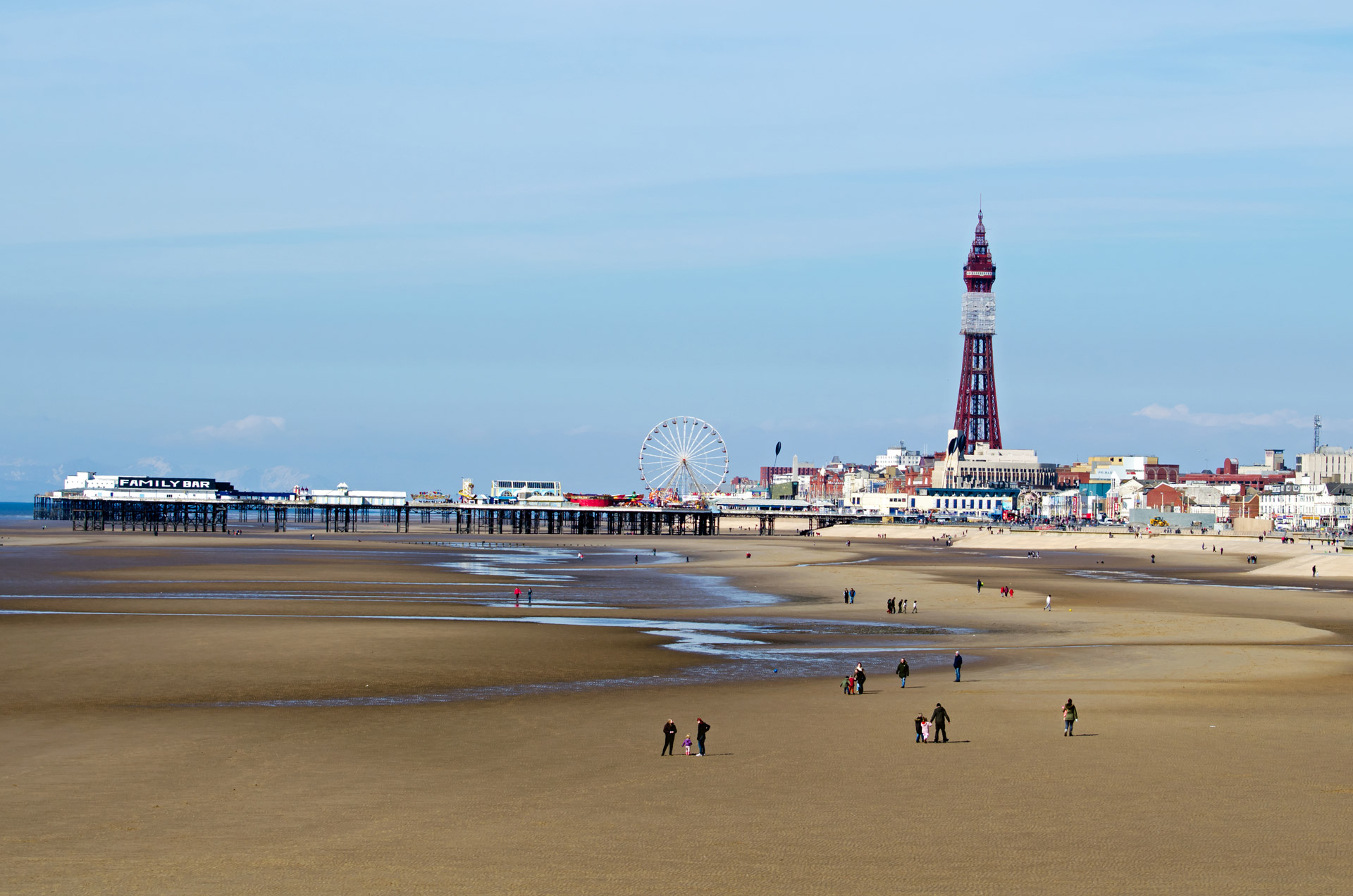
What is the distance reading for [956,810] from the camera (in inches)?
727

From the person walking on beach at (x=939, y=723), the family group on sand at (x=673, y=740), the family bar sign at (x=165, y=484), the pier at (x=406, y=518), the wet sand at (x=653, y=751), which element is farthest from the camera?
the family bar sign at (x=165, y=484)

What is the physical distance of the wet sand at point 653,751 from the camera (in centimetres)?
1578

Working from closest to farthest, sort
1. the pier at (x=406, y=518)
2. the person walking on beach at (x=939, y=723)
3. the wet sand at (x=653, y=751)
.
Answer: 1. the wet sand at (x=653, y=751)
2. the person walking on beach at (x=939, y=723)
3. the pier at (x=406, y=518)

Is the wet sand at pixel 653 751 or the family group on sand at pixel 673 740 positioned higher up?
the family group on sand at pixel 673 740

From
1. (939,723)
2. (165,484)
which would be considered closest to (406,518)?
(165,484)

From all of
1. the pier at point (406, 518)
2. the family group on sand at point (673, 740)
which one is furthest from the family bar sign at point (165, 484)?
the family group on sand at point (673, 740)

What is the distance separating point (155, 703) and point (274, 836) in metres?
11.4

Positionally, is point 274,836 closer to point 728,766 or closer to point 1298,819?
point 728,766

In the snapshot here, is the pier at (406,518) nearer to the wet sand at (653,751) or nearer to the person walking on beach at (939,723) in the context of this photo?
the wet sand at (653,751)

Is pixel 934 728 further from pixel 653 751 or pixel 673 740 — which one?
pixel 653 751

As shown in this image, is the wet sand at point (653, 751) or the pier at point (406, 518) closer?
the wet sand at point (653, 751)

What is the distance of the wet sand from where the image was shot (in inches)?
621

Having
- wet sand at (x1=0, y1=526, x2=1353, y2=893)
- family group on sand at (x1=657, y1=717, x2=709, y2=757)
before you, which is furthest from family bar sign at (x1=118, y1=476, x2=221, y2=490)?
family group on sand at (x1=657, y1=717, x2=709, y2=757)

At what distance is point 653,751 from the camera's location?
22.6 metres
